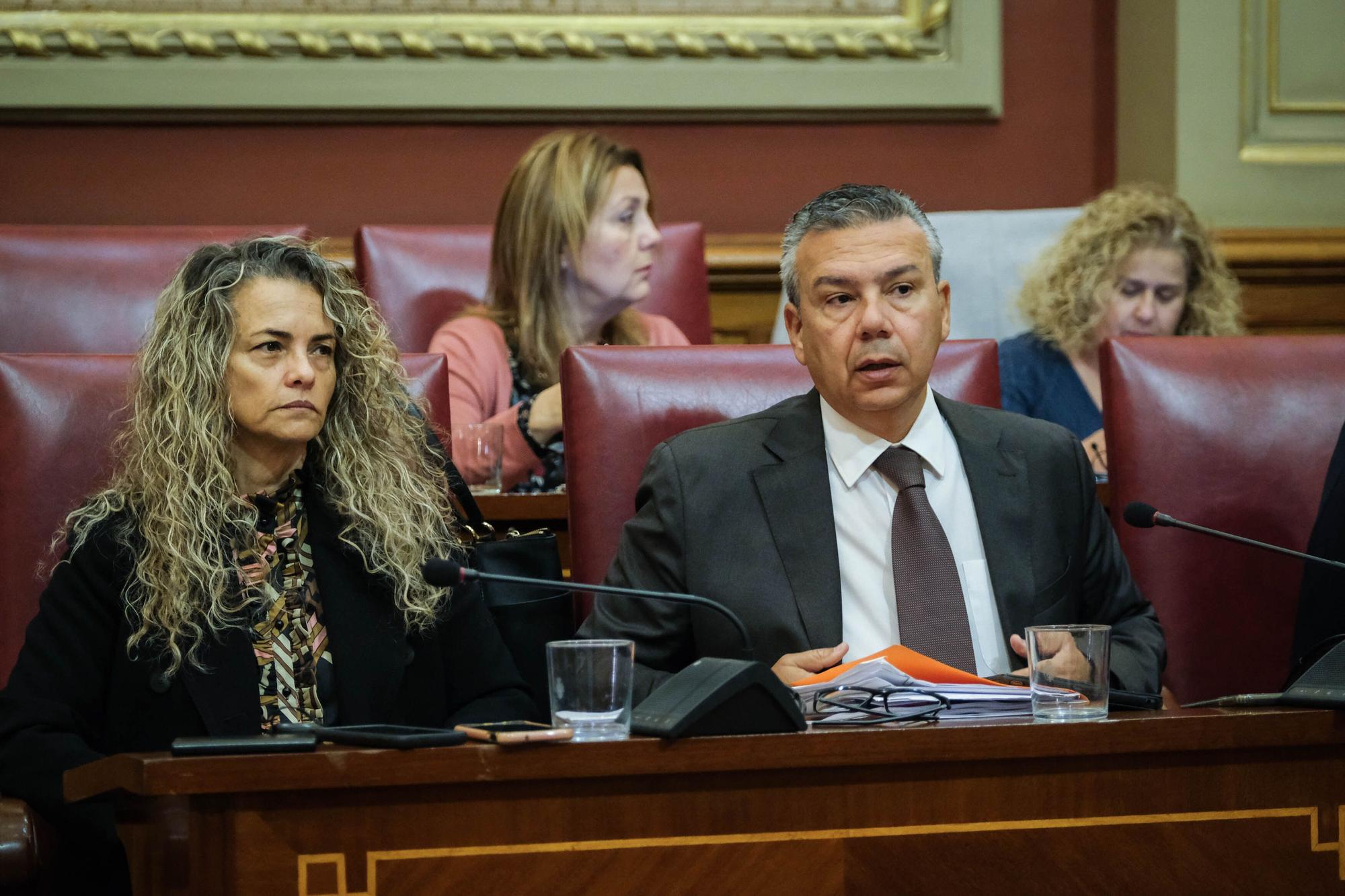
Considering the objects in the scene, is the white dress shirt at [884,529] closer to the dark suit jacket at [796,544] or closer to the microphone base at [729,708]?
the dark suit jacket at [796,544]

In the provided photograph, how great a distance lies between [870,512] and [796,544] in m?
0.10

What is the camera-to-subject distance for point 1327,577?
179 centimetres

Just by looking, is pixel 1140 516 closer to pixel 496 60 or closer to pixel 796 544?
pixel 796 544

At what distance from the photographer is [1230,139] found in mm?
3100

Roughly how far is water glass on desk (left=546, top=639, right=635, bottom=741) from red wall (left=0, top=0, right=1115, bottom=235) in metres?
1.93

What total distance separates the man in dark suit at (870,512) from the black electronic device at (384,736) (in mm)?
535

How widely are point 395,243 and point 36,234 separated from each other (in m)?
0.62

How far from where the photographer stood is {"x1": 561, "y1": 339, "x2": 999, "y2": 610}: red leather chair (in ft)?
6.25

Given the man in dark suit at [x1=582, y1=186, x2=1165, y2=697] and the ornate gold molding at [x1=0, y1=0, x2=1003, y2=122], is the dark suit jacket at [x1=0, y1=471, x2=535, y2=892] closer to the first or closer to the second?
the man in dark suit at [x1=582, y1=186, x2=1165, y2=697]

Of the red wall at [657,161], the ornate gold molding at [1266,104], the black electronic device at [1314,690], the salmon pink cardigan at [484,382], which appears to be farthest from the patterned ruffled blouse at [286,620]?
the ornate gold molding at [1266,104]

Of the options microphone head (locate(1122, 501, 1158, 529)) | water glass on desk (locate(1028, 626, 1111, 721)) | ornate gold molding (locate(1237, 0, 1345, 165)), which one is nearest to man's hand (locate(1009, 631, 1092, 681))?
water glass on desk (locate(1028, 626, 1111, 721))

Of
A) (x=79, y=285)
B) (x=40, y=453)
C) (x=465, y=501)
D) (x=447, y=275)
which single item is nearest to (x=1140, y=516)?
(x=465, y=501)

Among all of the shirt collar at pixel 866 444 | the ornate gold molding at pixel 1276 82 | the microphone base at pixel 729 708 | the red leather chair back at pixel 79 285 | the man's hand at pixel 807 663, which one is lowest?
the man's hand at pixel 807 663

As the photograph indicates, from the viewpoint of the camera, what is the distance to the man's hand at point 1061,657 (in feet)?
3.98
